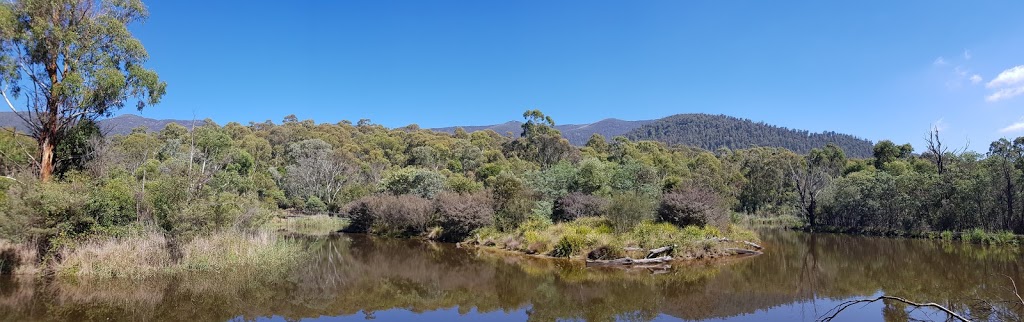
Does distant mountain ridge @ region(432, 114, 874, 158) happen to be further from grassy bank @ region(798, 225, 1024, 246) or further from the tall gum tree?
the tall gum tree

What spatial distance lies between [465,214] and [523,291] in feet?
42.3

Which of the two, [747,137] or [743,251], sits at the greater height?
[747,137]

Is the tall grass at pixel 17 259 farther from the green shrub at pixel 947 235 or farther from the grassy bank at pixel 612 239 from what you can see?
the green shrub at pixel 947 235

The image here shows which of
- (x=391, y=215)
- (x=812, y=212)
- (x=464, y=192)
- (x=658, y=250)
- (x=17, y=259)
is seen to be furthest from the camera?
(x=812, y=212)

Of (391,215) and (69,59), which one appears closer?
(69,59)

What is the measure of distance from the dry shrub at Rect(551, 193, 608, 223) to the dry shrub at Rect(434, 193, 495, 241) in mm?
3494

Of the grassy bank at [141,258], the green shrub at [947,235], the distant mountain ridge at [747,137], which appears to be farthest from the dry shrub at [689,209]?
the distant mountain ridge at [747,137]

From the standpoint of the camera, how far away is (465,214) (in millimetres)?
26703

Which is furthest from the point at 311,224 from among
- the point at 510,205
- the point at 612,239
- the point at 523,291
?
the point at 523,291

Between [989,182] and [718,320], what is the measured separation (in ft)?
92.7

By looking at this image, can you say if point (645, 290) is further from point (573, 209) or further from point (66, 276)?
point (66, 276)

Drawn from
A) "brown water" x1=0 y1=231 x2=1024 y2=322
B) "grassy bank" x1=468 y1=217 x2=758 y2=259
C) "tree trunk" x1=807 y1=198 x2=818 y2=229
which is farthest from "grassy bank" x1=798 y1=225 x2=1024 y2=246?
"grassy bank" x1=468 y1=217 x2=758 y2=259

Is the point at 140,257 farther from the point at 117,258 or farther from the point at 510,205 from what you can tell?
the point at 510,205

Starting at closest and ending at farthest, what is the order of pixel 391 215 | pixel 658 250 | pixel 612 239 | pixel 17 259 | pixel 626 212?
pixel 17 259 → pixel 658 250 → pixel 612 239 → pixel 626 212 → pixel 391 215
